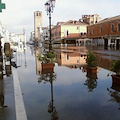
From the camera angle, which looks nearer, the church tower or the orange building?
the orange building

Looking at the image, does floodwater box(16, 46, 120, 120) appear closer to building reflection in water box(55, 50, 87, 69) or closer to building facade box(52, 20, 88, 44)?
building reflection in water box(55, 50, 87, 69)

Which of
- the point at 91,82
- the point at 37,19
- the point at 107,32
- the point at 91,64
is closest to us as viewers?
the point at 91,82

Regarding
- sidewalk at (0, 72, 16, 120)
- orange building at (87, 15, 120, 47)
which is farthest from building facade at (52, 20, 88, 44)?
sidewalk at (0, 72, 16, 120)

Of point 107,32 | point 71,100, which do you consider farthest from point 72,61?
point 107,32

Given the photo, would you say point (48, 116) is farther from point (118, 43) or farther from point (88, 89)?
point (118, 43)

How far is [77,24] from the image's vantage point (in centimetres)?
5578

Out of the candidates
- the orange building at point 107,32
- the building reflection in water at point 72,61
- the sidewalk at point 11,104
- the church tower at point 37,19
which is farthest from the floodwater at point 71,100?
the church tower at point 37,19

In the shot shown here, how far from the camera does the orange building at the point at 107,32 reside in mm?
34906

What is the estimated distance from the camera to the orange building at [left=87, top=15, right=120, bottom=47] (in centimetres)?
3491

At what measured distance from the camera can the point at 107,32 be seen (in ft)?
125

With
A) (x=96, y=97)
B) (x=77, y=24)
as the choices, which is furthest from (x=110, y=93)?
(x=77, y=24)

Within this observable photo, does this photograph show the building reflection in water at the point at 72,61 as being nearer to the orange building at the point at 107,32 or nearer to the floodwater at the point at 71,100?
the floodwater at the point at 71,100

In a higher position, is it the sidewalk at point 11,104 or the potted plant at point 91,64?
the potted plant at point 91,64

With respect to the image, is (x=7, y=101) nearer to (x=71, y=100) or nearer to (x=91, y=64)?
(x=71, y=100)
